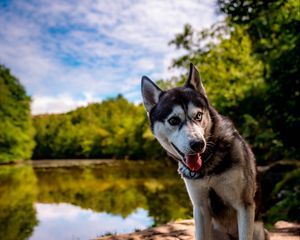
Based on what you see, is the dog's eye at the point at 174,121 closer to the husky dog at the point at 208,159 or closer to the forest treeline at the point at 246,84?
the husky dog at the point at 208,159

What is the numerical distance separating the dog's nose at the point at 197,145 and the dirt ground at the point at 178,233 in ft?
9.93

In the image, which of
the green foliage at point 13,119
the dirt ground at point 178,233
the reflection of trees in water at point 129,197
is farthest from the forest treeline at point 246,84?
the reflection of trees in water at point 129,197

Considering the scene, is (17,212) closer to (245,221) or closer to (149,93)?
(149,93)

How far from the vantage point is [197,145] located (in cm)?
347

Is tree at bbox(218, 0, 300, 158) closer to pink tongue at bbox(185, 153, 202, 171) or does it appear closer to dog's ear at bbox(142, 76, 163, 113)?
dog's ear at bbox(142, 76, 163, 113)

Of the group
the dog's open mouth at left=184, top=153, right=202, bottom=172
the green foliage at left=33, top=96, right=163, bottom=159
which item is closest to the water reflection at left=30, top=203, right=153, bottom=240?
the dog's open mouth at left=184, top=153, right=202, bottom=172

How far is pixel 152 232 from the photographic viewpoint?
6.40 metres

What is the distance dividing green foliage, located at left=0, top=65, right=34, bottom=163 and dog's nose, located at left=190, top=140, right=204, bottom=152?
199 feet

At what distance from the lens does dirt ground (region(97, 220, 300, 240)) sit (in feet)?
20.0

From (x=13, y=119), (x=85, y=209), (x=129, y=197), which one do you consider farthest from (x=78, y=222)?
(x=13, y=119)

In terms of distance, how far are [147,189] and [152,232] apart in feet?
59.9

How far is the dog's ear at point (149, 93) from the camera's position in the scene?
419 centimetres

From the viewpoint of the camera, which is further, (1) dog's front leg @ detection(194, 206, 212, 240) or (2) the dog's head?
(1) dog's front leg @ detection(194, 206, 212, 240)

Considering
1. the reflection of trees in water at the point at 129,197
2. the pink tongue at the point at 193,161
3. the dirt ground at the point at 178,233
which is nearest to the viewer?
the pink tongue at the point at 193,161
